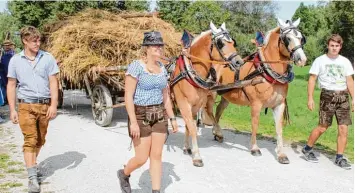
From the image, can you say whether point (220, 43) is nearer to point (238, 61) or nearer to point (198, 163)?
point (238, 61)

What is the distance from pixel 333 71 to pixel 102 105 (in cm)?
492

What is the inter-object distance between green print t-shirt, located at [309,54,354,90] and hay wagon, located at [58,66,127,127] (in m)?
3.86

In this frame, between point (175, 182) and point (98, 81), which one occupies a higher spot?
point (98, 81)

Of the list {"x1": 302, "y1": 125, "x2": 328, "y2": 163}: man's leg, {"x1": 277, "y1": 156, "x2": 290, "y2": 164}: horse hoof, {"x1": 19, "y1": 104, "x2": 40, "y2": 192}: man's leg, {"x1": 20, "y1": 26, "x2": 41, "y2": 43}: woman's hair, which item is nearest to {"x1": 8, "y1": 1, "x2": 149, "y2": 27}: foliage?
{"x1": 302, "y1": 125, "x2": 328, "y2": 163}: man's leg

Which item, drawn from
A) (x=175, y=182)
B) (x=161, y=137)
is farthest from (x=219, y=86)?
(x=161, y=137)

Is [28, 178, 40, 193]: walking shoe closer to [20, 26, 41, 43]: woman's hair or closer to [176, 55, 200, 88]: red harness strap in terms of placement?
[20, 26, 41, 43]: woman's hair

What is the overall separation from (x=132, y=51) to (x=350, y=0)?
18.5 m

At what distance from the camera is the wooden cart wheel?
342 inches

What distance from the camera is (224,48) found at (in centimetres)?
614

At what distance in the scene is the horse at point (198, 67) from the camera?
20.1 feet

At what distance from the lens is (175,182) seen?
17.2ft

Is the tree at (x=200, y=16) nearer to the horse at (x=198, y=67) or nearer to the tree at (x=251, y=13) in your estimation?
the tree at (x=251, y=13)

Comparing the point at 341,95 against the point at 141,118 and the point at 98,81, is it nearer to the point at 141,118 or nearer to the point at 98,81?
the point at 141,118

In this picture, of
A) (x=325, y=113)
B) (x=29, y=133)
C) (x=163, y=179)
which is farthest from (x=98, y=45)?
(x=325, y=113)
